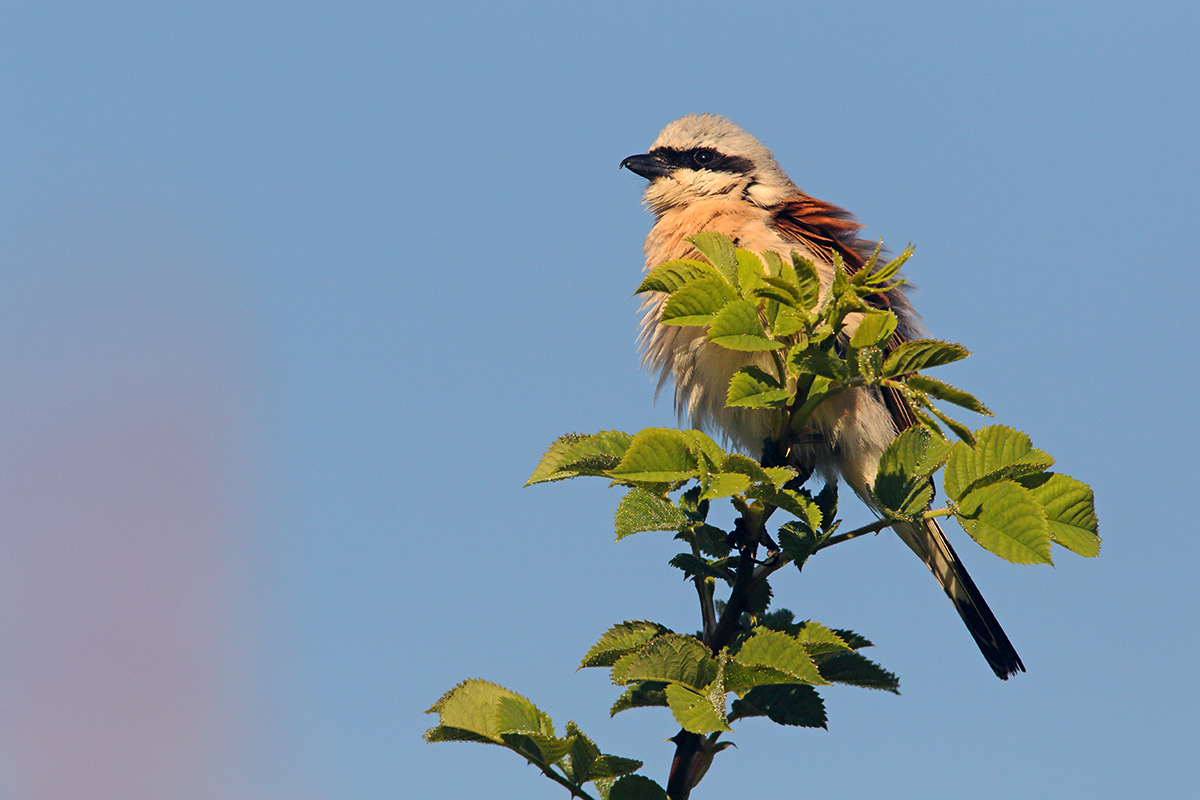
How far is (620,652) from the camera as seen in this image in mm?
2258

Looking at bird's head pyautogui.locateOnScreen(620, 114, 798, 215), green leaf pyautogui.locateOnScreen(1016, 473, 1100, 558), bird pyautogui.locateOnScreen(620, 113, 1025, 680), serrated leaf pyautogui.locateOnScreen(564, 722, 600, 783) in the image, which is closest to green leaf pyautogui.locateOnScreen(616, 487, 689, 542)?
serrated leaf pyautogui.locateOnScreen(564, 722, 600, 783)

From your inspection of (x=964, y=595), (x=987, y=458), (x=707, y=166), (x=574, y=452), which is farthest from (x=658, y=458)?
(x=707, y=166)

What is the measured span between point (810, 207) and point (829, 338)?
2.84 meters

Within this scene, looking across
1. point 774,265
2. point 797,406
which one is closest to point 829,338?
point 797,406

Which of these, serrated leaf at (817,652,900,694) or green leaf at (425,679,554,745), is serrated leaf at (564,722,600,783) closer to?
green leaf at (425,679,554,745)

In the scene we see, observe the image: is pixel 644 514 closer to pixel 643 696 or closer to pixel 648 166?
pixel 643 696

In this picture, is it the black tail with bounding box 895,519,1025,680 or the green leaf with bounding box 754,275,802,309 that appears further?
the black tail with bounding box 895,519,1025,680

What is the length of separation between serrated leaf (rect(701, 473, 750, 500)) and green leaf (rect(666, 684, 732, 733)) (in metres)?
0.40

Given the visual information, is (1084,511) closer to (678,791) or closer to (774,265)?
(774,265)

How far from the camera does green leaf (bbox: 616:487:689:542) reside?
220 cm

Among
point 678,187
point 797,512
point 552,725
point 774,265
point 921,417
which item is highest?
point 678,187

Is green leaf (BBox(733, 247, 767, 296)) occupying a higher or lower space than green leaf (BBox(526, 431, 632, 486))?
higher

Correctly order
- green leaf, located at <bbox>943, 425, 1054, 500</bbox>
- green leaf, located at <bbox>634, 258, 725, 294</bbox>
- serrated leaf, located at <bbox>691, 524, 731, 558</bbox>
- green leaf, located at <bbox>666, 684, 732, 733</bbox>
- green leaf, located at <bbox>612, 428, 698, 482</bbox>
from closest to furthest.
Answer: green leaf, located at <bbox>666, 684, 732, 733</bbox>, green leaf, located at <bbox>612, 428, 698, 482</bbox>, green leaf, located at <bbox>943, 425, 1054, 500</bbox>, serrated leaf, located at <bbox>691, 524, 731, 558</bbox>, green leaf, located at <bbox>634, 258, 725, 294</bbox>

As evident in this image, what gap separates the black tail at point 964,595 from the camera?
4.45 m
